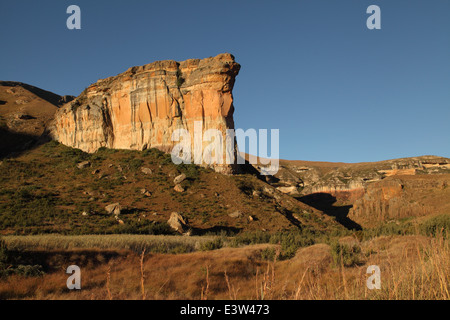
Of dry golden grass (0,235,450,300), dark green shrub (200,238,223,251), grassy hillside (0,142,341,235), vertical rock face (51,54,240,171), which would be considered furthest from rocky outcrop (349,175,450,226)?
dark green shrub (200,238,223,251)

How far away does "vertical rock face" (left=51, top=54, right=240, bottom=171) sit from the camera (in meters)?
39.0

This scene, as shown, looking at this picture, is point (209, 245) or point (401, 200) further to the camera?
point (401, 200)

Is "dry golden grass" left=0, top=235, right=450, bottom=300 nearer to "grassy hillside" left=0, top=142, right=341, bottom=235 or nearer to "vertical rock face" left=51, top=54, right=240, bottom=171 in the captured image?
"grassy hillside" left=0, top=142, right=341, bottom=235

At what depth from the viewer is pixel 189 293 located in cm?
881

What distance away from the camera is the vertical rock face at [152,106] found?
39000 millimetres

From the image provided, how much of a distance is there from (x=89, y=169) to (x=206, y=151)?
14396 mm

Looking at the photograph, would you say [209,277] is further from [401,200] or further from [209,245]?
[401,200]

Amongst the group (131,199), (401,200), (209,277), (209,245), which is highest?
(131,199)

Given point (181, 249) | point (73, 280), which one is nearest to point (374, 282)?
point (73, 280)

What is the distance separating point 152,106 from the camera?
139ft

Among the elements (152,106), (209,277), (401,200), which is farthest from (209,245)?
(401,200)

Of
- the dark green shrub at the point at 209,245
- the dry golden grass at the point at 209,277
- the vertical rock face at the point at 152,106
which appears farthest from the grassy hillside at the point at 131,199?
the dry golden grass at the point at 209,277

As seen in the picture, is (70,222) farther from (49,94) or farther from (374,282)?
(49,94)
